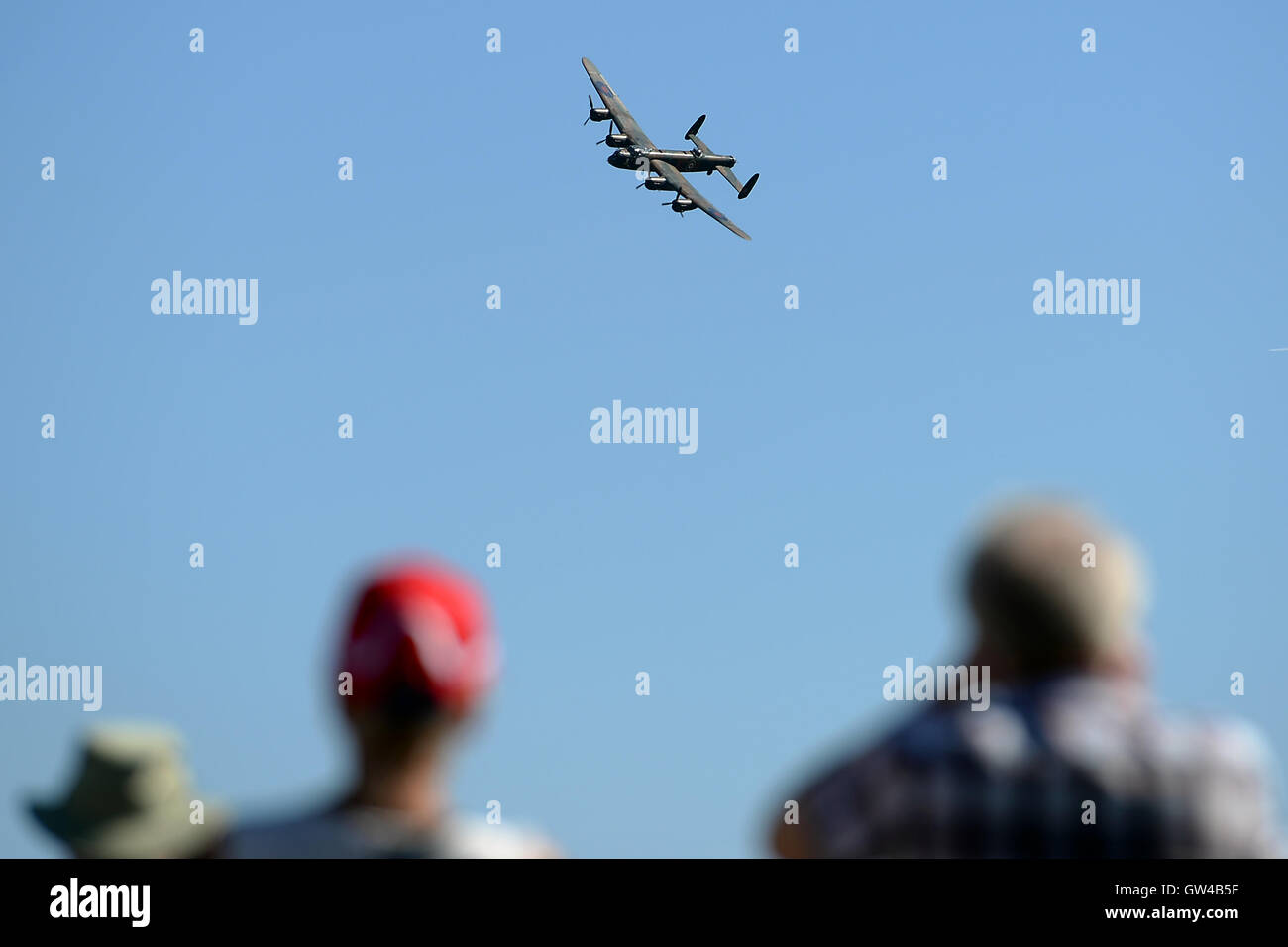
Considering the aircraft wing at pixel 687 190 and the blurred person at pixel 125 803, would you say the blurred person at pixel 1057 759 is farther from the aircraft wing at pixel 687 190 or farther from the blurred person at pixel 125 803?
the aircraft wing at pixel 687 190

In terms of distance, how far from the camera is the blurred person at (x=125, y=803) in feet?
29.1

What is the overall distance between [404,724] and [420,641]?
1.27 feet

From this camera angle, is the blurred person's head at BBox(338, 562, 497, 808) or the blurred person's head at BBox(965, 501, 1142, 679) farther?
the blurred person's head at BBox(965, 501, 1142, 679)

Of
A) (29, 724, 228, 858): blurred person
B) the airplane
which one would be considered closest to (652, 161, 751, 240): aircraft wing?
the airplane

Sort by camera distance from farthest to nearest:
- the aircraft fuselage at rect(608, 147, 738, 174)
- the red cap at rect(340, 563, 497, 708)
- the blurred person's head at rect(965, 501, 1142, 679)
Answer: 1. the aircraft fuselage at rect(608, 147, 738, 174)
2. the blurred person's head at rect(965, 501, 1142, 679)
3. the red cap at rect(340, 563, 497, 708)

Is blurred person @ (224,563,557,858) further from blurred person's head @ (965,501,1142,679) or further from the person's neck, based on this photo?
blurred person's head @ (965,501,1142,679)

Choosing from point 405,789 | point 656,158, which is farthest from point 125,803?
point 656,158

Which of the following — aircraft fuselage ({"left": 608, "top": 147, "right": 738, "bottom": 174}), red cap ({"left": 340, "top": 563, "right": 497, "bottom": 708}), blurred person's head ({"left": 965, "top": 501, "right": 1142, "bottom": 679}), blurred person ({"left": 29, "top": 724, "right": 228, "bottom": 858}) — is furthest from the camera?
aircraft fuselage ({"left": 608, "top": 147, "right": 738, "bottom": 174})

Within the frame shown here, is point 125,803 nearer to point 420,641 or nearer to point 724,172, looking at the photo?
point 420,641

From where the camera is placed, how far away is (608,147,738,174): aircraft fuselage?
182ft

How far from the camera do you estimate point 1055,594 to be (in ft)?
21.5

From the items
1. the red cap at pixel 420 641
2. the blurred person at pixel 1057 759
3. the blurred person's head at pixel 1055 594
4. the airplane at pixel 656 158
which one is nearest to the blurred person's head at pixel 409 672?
the red cap at pixel 420 641

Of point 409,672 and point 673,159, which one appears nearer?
point 409,672
